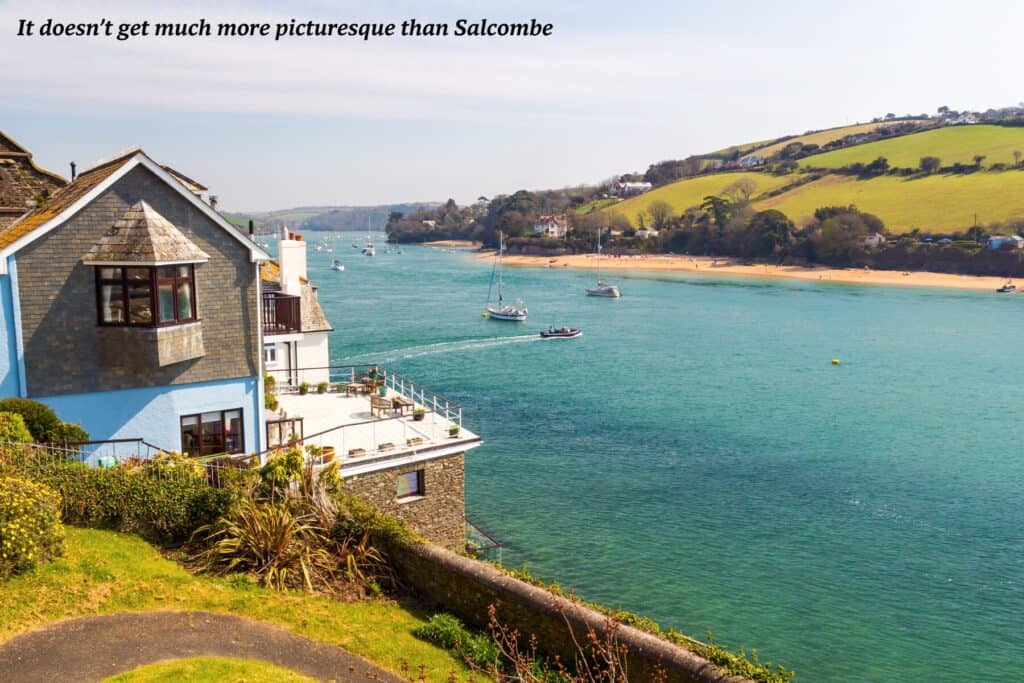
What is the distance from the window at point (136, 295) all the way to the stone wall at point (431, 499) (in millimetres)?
7075

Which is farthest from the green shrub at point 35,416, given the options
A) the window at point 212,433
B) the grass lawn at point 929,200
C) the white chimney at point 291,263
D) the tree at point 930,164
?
the tree at point 930,164

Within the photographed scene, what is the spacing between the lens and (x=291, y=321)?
2983cm

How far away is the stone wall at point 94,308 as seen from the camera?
20.3m

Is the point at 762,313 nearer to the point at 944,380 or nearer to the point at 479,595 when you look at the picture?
the point at 944,380

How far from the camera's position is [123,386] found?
21.3 metres

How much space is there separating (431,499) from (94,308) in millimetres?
10856

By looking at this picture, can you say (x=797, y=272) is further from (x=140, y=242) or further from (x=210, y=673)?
(x=210, y=673)

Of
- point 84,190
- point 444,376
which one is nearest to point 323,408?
point 84,190

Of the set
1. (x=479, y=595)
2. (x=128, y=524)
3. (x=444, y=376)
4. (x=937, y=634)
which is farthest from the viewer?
(x=444, y=376)

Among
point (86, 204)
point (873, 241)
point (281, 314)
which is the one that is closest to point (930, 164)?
point (873, 241)

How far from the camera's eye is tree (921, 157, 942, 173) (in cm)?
19464

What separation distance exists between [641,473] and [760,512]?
6628 millimetres

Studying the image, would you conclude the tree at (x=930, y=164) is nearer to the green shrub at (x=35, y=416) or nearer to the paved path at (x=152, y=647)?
the green shrub at (x=35, y=416)

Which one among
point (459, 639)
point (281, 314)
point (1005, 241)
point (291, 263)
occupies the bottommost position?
point (459, 639)
